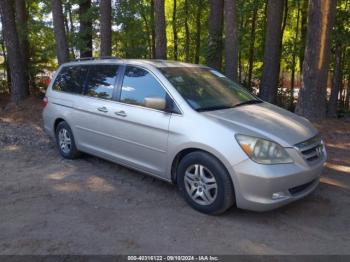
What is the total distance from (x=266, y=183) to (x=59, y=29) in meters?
9.54

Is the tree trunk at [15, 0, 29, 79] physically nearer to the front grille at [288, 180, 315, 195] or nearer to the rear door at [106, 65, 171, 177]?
the rear door at [106, 65, 171, 177]

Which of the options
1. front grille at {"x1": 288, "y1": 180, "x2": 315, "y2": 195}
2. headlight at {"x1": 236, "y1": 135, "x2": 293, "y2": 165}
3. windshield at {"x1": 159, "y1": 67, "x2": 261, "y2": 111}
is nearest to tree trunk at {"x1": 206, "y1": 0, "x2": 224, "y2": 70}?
windshield at {"x1": 159, "y1": 67, "x2": 261, "y2": 111}

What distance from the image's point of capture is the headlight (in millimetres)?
4268

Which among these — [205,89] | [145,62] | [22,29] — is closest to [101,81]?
[145,62]

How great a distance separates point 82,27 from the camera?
15.0 m

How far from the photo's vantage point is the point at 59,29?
464 inches

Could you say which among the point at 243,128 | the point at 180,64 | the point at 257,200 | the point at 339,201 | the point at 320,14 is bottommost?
the point at 339,201

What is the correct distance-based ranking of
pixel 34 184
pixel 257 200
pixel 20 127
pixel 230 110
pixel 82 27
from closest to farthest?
1. pixel 257 200
2. pixel 230 110
3. pixel 34 184
4. pixel 20 127
5. pixel 82 27

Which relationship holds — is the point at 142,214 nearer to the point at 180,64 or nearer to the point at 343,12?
the point at 180,64

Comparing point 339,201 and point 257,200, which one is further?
point 339,201

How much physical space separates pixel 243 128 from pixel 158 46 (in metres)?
6.02

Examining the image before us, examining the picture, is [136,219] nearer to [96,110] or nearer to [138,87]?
[138,87]

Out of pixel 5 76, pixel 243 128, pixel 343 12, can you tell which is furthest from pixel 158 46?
pixel 5 76

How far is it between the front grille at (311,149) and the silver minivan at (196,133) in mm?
14
